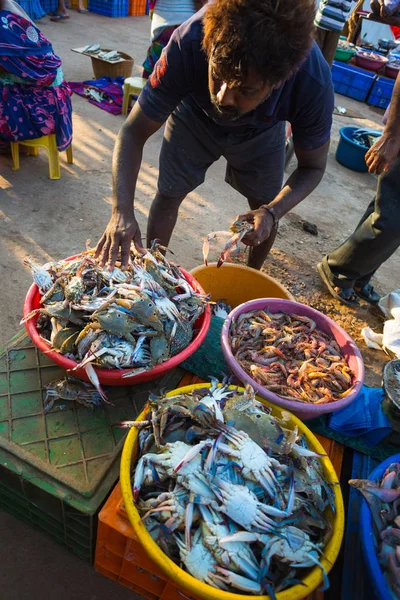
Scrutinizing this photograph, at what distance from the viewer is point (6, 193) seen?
13.4 feet

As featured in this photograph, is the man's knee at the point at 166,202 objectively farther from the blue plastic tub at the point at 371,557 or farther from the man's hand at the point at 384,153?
the blue plastic tub at the point at 371,557

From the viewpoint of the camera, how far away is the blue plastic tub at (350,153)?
5.97m

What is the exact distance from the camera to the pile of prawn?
6.78ft

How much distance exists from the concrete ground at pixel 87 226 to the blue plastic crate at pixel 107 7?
6076 millimetres

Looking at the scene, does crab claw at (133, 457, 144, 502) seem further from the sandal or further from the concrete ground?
the sandal

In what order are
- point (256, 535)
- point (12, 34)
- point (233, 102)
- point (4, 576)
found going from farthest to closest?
point (12, 34)
point (4, 576)
point (233, 102)
point (256, 535)

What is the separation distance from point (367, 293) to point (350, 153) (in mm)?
3148

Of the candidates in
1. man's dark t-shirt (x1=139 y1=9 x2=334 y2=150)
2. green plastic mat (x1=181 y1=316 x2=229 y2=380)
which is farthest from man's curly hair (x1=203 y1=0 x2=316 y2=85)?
green plastic mat (x1=181 y1=316 x2=229 y2=380)

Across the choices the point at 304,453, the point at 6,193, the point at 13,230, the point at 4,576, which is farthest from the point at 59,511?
the point at 6,193

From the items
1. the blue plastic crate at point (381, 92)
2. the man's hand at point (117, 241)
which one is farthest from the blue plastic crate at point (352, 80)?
the man's hand at point (117, 241)

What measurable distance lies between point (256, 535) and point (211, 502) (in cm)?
18

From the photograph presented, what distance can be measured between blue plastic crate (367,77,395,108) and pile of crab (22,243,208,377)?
30.4 feet

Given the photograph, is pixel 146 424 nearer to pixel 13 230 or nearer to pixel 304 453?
pixel 304 453

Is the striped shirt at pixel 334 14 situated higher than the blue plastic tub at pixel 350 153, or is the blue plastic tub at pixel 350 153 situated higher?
the striped shirt at pixel 334 14
